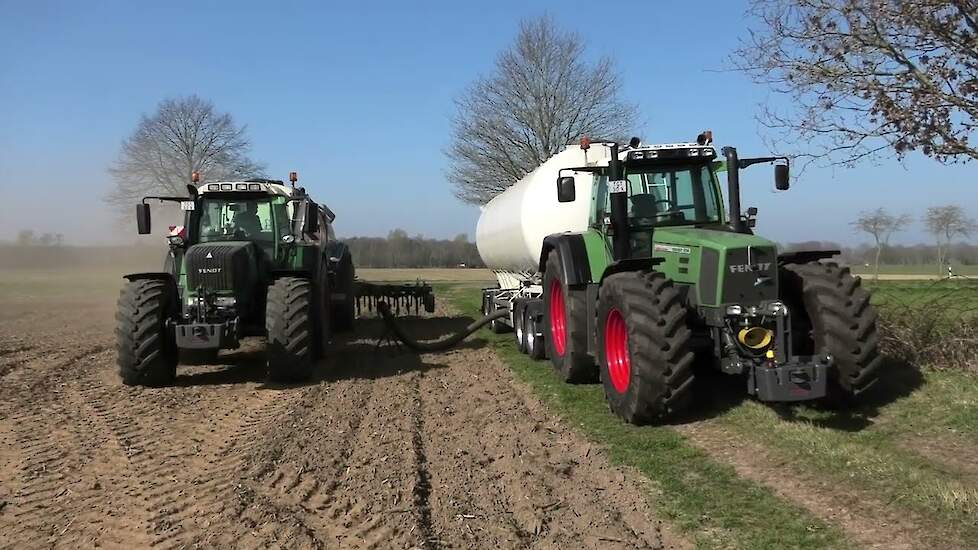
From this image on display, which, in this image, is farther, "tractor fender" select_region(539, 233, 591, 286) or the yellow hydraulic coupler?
"tractor fender" select_region(539, 233, 591, 286)

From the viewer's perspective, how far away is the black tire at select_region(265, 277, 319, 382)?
9094 mm

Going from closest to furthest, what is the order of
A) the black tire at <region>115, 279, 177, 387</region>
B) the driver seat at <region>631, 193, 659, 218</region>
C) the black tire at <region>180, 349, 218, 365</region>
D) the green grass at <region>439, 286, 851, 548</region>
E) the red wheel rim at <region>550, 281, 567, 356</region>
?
1. the green grass at <region>439, 286, 851, 548</region>
2. the driver seat at <region>631, 193, 659, 218</region>
3. the black tire at <region>115, 279, 177, 387</region>
4. the red wheel rim at <region>550, 281, 567, 356</region>
5. the black tire at <region>180, 349, 218, 365</region>

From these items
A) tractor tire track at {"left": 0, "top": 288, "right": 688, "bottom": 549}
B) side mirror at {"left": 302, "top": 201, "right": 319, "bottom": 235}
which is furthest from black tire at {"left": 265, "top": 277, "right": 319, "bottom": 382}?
side mirror at {"left": 302, "top": 201, "right": 319, "bottom": 235}

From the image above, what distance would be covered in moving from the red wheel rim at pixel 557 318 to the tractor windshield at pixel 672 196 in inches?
73.1

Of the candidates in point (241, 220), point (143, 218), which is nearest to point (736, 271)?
point (241, 220)

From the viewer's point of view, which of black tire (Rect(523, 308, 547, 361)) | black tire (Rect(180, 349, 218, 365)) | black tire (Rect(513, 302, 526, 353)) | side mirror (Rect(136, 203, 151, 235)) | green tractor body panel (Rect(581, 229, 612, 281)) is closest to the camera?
green tractor body panel (Rect(581, 229, 612, 281))

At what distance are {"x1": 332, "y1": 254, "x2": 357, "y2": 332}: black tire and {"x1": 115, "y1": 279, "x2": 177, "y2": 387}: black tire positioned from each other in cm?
519

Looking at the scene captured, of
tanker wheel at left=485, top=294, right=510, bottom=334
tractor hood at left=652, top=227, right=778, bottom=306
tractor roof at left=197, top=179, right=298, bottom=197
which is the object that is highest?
tractor roof at left=197, top=179, right=298, bottom=197

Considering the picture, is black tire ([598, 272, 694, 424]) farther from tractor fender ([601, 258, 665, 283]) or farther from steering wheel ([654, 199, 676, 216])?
steering wheel ([654, 199, 676, 216])

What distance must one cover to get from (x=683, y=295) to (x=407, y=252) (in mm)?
51339

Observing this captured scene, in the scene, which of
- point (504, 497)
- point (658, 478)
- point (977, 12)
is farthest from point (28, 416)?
point (977, 12)

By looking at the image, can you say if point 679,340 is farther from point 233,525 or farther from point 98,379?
point 98,379

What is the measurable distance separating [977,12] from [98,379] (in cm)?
1086

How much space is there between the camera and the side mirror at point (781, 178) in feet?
25.2
